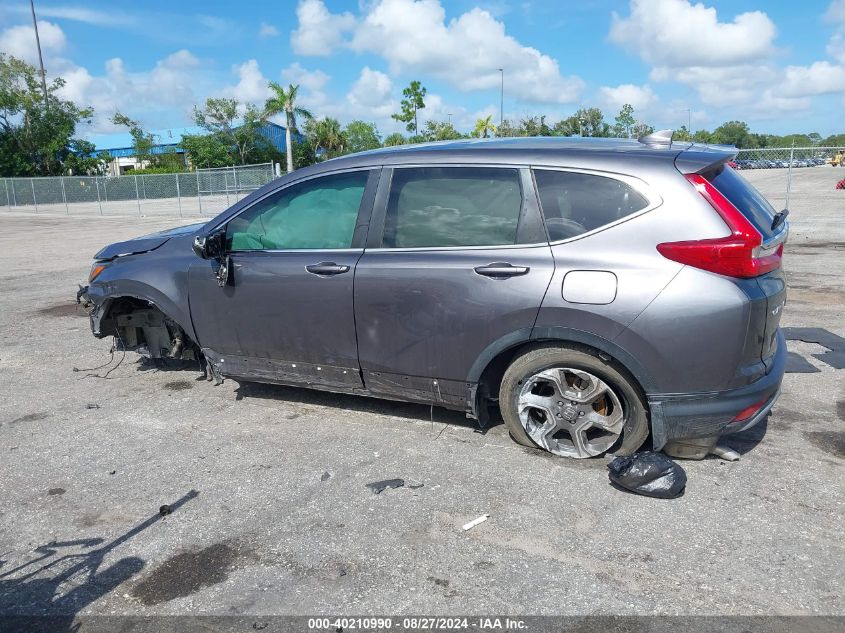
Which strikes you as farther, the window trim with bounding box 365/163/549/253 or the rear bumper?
the window trim with bounding box 365/163/549/253

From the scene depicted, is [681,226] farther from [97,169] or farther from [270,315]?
[97,169]

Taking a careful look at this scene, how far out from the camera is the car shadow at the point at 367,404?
467 cm

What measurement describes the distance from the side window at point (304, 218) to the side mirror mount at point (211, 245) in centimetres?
5

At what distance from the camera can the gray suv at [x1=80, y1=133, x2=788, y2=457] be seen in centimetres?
352

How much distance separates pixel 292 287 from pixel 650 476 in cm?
244

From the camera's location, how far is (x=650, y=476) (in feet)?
11.8

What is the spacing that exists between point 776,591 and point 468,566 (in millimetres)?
1245

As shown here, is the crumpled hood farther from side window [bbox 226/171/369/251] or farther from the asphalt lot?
the asphalt lot

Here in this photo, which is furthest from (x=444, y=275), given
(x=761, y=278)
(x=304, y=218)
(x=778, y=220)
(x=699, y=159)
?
(x=778, y=220)

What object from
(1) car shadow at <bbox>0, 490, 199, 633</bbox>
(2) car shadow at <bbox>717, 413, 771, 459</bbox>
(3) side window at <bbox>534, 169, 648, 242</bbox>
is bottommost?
(1) car shadow at <bbox>0, 490, 199, 633</bbox>

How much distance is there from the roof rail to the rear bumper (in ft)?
4.68

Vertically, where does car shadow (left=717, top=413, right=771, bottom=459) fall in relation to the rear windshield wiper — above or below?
below

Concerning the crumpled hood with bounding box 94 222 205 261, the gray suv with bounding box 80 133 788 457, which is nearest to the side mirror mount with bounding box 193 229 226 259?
the gray suv with bounding box 80 133 788 457

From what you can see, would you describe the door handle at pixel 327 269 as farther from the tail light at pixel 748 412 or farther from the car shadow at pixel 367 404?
the tail light at pixel 748 412
